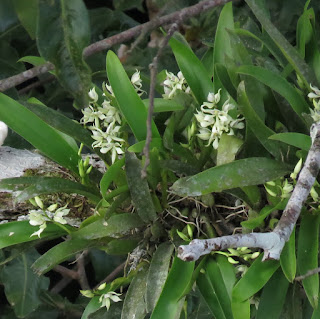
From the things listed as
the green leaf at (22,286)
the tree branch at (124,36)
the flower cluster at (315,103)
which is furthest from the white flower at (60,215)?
the green leaf at (22,286)

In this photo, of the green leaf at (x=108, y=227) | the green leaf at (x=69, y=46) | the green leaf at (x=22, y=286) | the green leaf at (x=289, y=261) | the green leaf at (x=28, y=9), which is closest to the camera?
the green leaf at (x=28, y=9)

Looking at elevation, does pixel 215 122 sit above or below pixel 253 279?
above

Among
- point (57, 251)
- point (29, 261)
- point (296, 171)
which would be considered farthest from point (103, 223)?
point (29, 261)

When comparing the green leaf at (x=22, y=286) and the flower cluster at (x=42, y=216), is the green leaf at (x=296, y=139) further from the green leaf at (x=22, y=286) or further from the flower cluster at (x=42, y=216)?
the green leaf at (x=22, y=286)

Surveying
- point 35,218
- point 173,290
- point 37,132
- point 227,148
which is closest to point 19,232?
point 35,218

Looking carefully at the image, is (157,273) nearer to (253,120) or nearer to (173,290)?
(173,290)
